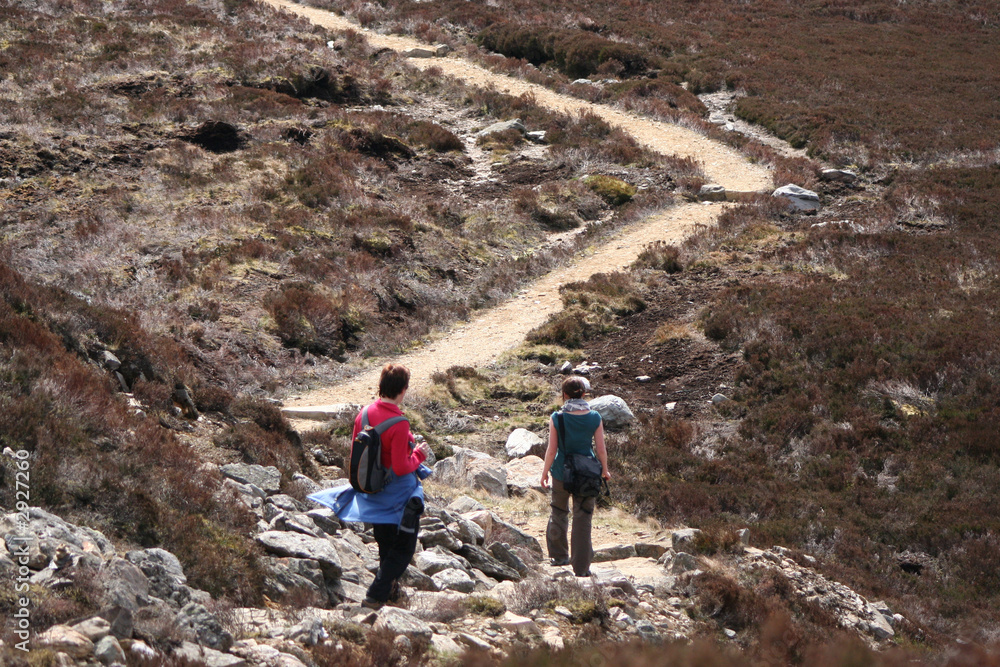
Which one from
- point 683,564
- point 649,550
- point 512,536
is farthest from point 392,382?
point 649,550

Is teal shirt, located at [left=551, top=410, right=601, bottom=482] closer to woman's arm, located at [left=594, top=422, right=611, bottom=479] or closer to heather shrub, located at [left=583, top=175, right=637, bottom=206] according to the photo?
woman's arm, located at [left=594, top=422, right=611, bottom=479]

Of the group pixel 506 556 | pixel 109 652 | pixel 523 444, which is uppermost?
pixel 109 652

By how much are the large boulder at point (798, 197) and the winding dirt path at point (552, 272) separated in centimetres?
138

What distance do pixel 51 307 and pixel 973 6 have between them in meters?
57.1

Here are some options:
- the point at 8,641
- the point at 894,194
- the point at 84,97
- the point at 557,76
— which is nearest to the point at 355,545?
the point at 8,641

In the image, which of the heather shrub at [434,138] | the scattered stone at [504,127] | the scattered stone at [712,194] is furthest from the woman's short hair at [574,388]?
the scattered stone at [504,127]

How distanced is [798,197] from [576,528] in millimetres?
19022

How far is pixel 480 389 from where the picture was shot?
1395cm

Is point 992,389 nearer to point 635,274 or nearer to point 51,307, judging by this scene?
point 635,274

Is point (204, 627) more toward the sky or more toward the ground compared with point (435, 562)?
more toward the sky

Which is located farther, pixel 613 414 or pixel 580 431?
pixel 613 414

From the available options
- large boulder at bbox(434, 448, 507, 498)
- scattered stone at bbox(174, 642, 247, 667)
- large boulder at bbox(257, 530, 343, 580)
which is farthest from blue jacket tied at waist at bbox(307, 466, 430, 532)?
large boulder at bbox(434, 448, 507, 498)

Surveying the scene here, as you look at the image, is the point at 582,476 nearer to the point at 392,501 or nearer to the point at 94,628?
the point at 392,501

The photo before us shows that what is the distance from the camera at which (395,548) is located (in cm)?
582
